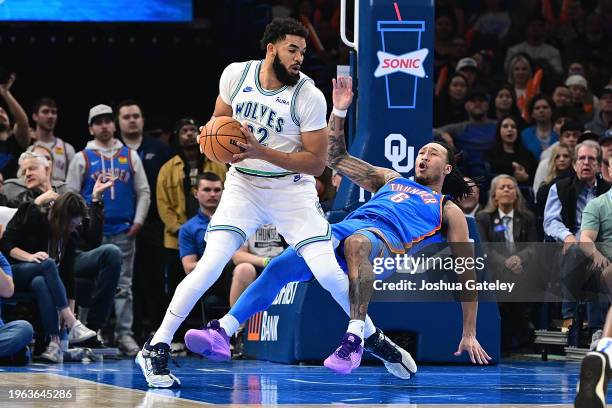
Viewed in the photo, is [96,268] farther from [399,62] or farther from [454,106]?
[454,106]

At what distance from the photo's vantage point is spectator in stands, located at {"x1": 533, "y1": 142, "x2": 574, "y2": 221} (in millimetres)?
12031

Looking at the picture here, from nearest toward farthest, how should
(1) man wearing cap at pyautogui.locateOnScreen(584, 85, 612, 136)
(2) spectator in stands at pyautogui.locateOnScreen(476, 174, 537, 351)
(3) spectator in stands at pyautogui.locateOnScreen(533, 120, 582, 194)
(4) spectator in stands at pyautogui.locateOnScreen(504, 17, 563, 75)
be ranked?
(2) spectator in stands at pyautogui.locateOnScreen(476, 174, 537, 351) < (3) spectator in stands at pyautogui.locateOnScreen(533, 120, 582, 194) < (1) man wearing cap at pyautogui.locateOnScreen(584, 85, 612, 136) < (4) spectator in stands at pyautogui.locateOnScreen(504, 17, 563, 75)

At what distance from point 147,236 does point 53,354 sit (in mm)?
2448

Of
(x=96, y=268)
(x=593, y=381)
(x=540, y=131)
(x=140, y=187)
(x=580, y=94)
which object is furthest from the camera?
(x=580, y=94)

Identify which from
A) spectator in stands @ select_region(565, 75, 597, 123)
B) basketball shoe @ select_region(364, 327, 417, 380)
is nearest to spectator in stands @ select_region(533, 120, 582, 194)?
spectator in stands @ select_region(565, 75, 597, 123)

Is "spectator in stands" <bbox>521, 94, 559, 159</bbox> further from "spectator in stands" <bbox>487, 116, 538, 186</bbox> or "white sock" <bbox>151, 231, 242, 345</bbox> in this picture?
"white sock" <bbox>151, 231, 242, 345</bbox>

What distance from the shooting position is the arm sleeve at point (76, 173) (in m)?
11.8

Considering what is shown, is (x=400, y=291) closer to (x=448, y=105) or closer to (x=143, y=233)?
(x=143, y=233)

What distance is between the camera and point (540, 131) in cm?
1370

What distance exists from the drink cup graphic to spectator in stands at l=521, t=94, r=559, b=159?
4118 mm

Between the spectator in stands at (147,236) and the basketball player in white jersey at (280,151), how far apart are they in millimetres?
4621

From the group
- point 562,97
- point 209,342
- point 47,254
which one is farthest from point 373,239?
point 562,97

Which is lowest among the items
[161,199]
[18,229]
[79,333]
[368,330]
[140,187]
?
[79,333]

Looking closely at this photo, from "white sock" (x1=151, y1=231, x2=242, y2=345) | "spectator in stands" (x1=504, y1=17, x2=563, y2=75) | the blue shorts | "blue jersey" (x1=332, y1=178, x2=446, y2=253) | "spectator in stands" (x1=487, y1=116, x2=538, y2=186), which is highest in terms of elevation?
"spectator in stands" (x1=504, y1=17, x2=563, y2=75)
